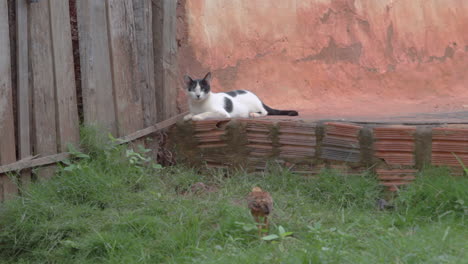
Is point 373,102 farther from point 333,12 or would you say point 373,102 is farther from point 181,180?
point 181,180

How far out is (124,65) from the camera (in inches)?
183

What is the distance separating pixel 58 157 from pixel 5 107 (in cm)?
56

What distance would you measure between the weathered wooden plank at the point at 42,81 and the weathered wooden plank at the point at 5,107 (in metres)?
0.19

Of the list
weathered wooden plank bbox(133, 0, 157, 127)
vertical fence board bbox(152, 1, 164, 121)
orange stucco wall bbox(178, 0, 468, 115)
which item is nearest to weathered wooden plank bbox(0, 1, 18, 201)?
weathered wooden plank bbox(133, 0, 157, 127)

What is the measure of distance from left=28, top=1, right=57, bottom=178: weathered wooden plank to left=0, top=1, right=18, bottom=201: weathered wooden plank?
0.61 feet

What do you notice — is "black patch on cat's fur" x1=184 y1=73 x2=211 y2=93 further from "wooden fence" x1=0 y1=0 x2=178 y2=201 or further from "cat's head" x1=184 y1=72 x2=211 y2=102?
"wooden fence" x1=0 y1=0 x2=178 y2=201

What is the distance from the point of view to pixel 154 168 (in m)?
4.65

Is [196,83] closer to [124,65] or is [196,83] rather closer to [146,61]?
[146,61]

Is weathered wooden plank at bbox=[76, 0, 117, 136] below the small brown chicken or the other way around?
the other way around

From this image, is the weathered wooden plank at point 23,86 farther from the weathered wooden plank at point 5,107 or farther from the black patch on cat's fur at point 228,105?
the black patch on cat's fur at point 228,105

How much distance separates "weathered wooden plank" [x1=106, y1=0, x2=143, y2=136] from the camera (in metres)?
4.53

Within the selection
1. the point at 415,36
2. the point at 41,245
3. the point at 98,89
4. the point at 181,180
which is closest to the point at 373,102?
the point at 415,36

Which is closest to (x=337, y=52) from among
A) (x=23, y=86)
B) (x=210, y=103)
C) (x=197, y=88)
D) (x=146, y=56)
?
(x=210, y=103)

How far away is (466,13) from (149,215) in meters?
6.42
